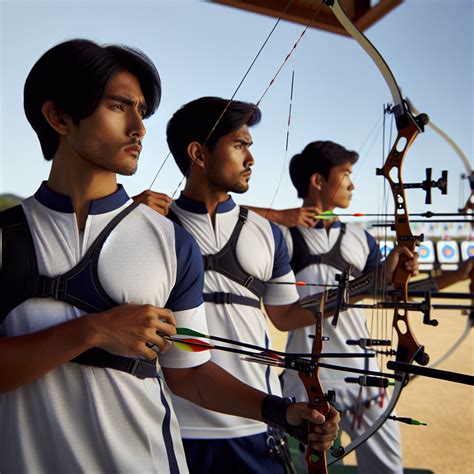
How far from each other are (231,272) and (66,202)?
783 mm

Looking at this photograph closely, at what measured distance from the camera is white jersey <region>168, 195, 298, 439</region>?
5.60ft

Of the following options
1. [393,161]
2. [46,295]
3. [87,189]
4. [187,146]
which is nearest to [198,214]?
[187,146]

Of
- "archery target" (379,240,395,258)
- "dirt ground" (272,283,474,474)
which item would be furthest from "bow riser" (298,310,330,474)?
"dirt ground" (272,283,474,474)

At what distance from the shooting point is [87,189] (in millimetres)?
1187

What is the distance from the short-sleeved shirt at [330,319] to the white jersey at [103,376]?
1.53m

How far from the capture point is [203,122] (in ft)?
6.64

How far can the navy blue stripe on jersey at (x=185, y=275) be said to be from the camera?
1.21 meters

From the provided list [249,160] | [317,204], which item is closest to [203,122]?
[249,160]

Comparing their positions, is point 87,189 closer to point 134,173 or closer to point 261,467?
point 134,173

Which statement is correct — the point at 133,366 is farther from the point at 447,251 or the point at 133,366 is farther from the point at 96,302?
the point at 447,251

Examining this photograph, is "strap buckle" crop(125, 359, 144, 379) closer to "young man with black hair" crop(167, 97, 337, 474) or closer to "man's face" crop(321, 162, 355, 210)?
"young man with black hair" crop(167, 97, 337, 474)

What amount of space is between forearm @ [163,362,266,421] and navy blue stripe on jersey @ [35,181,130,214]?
14.0 inches

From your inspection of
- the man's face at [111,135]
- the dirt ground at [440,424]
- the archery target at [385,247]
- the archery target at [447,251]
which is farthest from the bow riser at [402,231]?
the archery target at [447,251]

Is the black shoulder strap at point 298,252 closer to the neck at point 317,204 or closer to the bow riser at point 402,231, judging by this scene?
the neck at point 317,204
